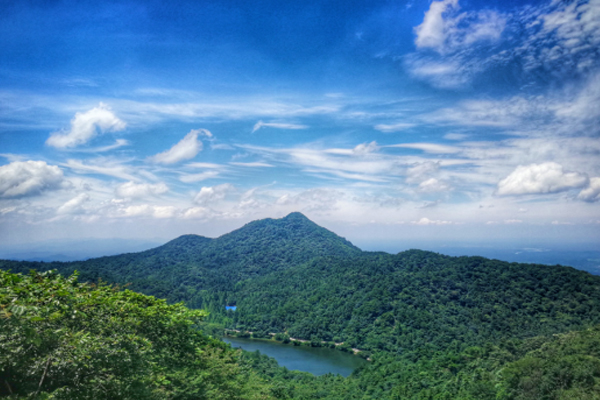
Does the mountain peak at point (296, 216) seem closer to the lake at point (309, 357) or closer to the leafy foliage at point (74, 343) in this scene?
the lake at point (309, 357)

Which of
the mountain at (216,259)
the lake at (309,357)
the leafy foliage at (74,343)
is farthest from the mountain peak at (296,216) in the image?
the leafy foliage at (74,343)

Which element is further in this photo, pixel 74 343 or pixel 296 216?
pixel 296 216

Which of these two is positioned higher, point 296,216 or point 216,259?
point 296,216

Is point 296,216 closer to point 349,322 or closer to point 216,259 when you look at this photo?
point 216,259

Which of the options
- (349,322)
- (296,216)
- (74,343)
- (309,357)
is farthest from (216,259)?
(74,343)

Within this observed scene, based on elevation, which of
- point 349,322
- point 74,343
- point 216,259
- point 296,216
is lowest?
point 349,322

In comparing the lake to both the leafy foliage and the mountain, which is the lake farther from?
the leafy foliage

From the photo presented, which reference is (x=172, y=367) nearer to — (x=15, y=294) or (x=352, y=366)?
(x=15, y=294)
